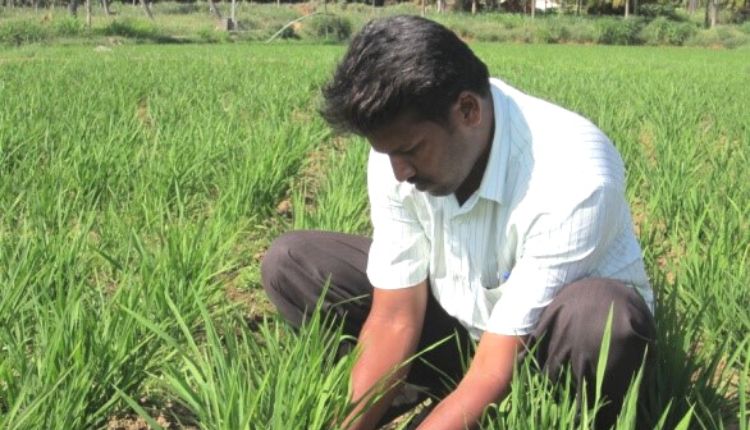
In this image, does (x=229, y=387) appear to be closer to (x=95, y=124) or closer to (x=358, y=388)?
(x=358, y=388)

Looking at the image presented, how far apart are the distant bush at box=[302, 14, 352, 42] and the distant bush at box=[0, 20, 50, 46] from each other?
8.58 metres

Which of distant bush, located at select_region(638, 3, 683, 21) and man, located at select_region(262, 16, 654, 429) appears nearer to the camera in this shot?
man, located at select_region(262, 16, 654, 429)

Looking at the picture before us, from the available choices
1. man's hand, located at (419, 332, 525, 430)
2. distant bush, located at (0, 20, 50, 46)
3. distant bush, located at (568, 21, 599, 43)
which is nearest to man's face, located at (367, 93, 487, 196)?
man's hand, located at (419, 332, 525, 430)

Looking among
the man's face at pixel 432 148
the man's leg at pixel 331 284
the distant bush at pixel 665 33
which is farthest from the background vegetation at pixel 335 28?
the man's face at pixel 432 148

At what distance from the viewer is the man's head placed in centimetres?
137

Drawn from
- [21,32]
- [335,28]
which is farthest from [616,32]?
[21,32]

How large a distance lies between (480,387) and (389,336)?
0.29 meters

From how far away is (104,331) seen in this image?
5.54ft

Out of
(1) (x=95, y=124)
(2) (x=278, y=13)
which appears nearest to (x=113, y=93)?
(1) (x=95, y=124)

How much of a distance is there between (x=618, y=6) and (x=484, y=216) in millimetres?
38470

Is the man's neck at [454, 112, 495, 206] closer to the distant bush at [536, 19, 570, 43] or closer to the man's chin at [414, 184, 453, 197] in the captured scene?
the man's chin at [414, 184, 453, 197]

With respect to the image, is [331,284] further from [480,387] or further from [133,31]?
[133,31]

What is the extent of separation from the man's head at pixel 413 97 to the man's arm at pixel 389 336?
300mm

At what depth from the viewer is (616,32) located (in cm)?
2856
